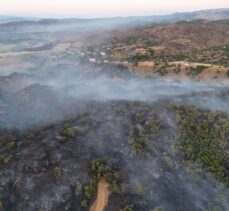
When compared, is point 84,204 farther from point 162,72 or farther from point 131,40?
point 131,40

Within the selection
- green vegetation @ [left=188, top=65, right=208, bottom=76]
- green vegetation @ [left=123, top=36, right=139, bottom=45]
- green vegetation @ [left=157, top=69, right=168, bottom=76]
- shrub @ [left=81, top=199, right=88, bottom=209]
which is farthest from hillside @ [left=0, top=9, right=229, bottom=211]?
green vegetation @ [left=123, top=36, right=139, bottom=45]

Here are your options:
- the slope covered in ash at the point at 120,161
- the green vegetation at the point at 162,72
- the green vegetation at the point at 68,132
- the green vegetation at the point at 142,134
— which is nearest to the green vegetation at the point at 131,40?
the green vegetation at the point at 162,72

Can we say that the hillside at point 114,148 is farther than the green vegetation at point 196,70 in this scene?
No

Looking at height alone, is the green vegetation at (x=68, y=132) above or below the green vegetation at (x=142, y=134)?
above

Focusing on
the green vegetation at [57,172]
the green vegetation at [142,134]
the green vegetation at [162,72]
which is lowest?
the green vegetation at [162,72]

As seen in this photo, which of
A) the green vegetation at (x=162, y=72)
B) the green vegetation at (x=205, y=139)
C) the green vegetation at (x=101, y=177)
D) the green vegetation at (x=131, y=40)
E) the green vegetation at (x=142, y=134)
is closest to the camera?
the green vegetation at (x=101, y=177)

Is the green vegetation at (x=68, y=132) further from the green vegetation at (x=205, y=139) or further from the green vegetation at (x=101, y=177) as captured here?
the green vegetation at (x=205, y=139)

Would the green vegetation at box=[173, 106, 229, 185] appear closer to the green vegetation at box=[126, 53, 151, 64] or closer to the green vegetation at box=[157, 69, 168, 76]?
the green vegetation at box=[157, 69, 168, 76]

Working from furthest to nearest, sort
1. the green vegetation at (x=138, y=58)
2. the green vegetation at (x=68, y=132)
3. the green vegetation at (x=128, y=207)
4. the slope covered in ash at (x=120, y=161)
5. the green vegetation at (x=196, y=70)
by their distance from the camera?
1. the green vegetation at (x=138, y=58)
2. the green vegetation at (x=196, y=70)
3. the green vegetation at (x=68, y=132)
4. the slope covered in ash at (x=120, y=161)
5. the green vegetation at (x=128, y=207)

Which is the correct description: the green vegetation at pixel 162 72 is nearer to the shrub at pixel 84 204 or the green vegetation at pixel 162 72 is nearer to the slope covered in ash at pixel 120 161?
the slope covered in ash at pixel 120 161

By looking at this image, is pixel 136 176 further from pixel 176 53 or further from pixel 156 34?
pixel 156 34
